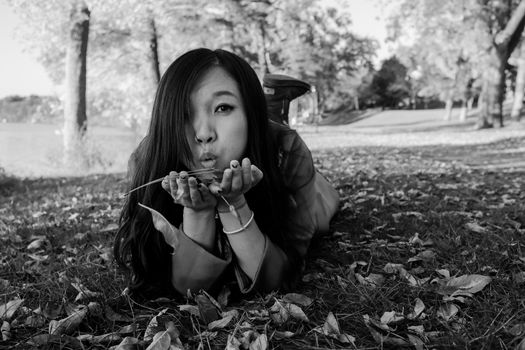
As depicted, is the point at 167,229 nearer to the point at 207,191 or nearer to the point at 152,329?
the point at 207,191

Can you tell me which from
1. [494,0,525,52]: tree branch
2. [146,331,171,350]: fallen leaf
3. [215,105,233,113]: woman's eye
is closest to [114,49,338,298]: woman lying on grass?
[215,105,233,113]: woman's eye

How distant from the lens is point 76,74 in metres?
10.6

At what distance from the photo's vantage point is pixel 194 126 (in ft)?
5.96

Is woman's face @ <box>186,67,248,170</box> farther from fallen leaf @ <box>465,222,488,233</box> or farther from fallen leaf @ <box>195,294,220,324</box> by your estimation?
fallen leaf @ <box>465,222,488,233</box>

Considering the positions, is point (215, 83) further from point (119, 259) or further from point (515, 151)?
point (515, 151)

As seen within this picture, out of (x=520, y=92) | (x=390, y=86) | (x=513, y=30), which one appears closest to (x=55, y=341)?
(x=513, y=30)

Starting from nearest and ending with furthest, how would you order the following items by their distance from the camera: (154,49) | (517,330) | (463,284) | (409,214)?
(517,330) < (463,284) < (409,214) < (154,49)

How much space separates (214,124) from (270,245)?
0.58m

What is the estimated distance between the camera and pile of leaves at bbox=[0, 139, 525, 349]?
1.61 meters

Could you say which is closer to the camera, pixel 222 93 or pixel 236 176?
pixel 236 176

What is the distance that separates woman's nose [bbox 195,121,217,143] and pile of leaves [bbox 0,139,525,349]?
2.17 feet

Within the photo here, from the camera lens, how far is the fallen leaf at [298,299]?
1.90 metres

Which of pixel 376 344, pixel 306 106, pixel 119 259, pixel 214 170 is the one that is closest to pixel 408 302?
pixel 376 344

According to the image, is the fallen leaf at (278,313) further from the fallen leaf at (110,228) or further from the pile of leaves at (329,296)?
the fallen leaf at (110,228)
